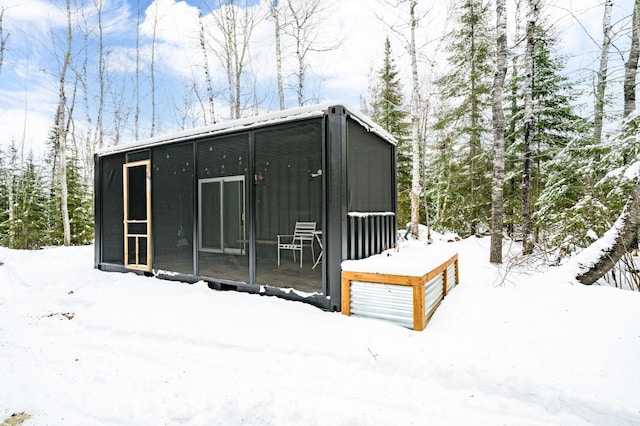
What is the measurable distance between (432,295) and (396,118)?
28.5 feet

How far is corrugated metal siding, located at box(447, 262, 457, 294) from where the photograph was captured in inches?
150

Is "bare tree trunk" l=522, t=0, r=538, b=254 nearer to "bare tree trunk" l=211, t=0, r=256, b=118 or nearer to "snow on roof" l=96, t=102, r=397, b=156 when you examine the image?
"snow on roof" l=96, t=102, r=397, b=156

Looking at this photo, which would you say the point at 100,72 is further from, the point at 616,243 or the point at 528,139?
the point at 616,243

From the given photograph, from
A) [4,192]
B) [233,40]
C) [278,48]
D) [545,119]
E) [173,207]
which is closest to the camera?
[173,207]

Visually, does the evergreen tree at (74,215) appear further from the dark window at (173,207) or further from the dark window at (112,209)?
the dark window at (173,207)

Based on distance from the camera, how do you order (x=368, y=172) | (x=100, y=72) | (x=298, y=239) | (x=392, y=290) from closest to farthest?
(x=392, y=290)
(x=368, y=172)
(x=298, y=239)
(x=100, y=72)

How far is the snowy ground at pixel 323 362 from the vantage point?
1.69 m

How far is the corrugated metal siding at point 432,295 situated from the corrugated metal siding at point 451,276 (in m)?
0.29

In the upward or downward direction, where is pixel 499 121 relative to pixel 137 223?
upward

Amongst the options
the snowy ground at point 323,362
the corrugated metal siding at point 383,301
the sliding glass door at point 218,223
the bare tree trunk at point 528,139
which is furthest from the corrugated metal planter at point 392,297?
the bare tree trunk at point 528,139

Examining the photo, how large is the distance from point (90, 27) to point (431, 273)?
1449 centimetres

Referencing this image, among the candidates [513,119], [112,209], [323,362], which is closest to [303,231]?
[323,362]

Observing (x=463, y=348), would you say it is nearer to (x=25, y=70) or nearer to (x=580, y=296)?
(x=580, y=296)

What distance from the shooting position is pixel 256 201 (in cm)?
368
